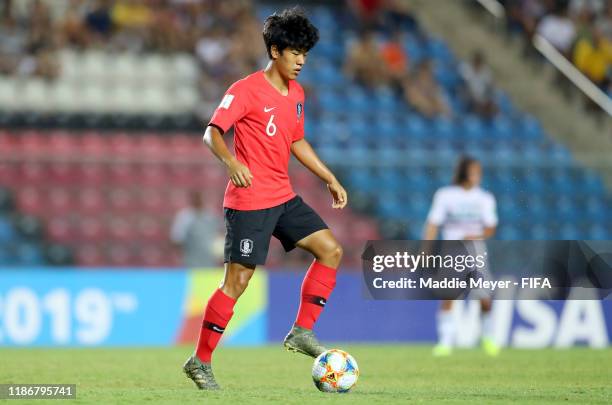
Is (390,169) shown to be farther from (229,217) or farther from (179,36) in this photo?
(229,217)

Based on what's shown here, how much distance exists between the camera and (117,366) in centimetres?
980

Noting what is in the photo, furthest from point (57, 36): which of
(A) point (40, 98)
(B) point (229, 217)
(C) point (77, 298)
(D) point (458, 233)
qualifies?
(B) point (229, 217)

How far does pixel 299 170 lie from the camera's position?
44.8 feet

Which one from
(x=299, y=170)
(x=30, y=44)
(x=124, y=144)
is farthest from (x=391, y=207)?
(x=30, y=44)

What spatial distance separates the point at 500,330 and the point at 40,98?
7.09 meters

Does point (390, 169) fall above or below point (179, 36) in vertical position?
below

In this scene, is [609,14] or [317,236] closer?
[317,236]

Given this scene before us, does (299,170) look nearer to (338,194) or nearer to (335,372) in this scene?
(338,194)

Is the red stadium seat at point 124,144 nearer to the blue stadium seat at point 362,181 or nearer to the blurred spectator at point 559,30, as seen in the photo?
the blue stadium seat at point 362,181

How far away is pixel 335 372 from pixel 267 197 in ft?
3.56

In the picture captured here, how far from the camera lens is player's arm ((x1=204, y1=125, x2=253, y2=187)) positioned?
271 inches

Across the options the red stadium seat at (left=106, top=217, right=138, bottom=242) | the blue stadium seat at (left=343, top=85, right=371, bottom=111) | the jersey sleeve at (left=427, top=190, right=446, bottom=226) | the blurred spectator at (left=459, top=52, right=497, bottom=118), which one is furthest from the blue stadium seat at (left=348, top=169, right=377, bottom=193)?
the blurred spectator at (left=459, top=52, right=497, bottom=118)

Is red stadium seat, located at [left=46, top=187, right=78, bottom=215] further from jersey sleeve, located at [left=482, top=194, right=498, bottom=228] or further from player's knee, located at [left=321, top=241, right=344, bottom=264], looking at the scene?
player's knee, located at [left=321, top=241, right=344, bottom=264]

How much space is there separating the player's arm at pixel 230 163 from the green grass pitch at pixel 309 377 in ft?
3.85
